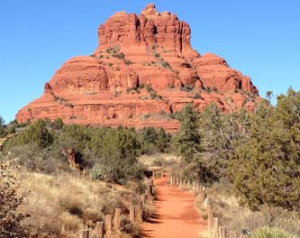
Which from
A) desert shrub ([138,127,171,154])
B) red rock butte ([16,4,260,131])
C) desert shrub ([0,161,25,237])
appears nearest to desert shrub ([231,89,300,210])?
desert shrub ([0,161,25,237])

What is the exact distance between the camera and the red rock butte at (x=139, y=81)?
111 metres

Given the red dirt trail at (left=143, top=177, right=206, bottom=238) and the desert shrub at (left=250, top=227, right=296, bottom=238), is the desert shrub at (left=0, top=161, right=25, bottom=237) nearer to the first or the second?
the desert shrub at (left=250, top=227, right=296, bottom=238)

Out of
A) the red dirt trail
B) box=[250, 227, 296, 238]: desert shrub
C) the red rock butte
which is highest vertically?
the red rock butte

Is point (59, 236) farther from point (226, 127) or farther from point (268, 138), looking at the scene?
point (226, 127)

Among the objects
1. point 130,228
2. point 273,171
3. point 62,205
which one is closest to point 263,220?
point 273,171

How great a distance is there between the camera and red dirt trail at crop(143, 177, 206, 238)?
16.0 metres

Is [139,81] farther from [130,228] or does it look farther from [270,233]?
[270,233]

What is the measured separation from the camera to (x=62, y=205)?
13953 millimetres

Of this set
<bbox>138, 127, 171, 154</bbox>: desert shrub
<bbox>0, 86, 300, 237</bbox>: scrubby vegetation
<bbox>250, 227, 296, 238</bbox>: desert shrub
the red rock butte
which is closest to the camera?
<bbox>250, 227, 296, 238</bbox>: desert shrub

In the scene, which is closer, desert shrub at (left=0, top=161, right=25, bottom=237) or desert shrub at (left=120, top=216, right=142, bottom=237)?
desert shrub at (left=0, top=161, right=25, bottom=237)

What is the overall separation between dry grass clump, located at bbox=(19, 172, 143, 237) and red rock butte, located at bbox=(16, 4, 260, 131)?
83874mm

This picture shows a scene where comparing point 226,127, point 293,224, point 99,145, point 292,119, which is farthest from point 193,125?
point 293,224

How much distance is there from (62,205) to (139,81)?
107 m

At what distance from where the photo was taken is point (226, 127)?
93.8 feet
